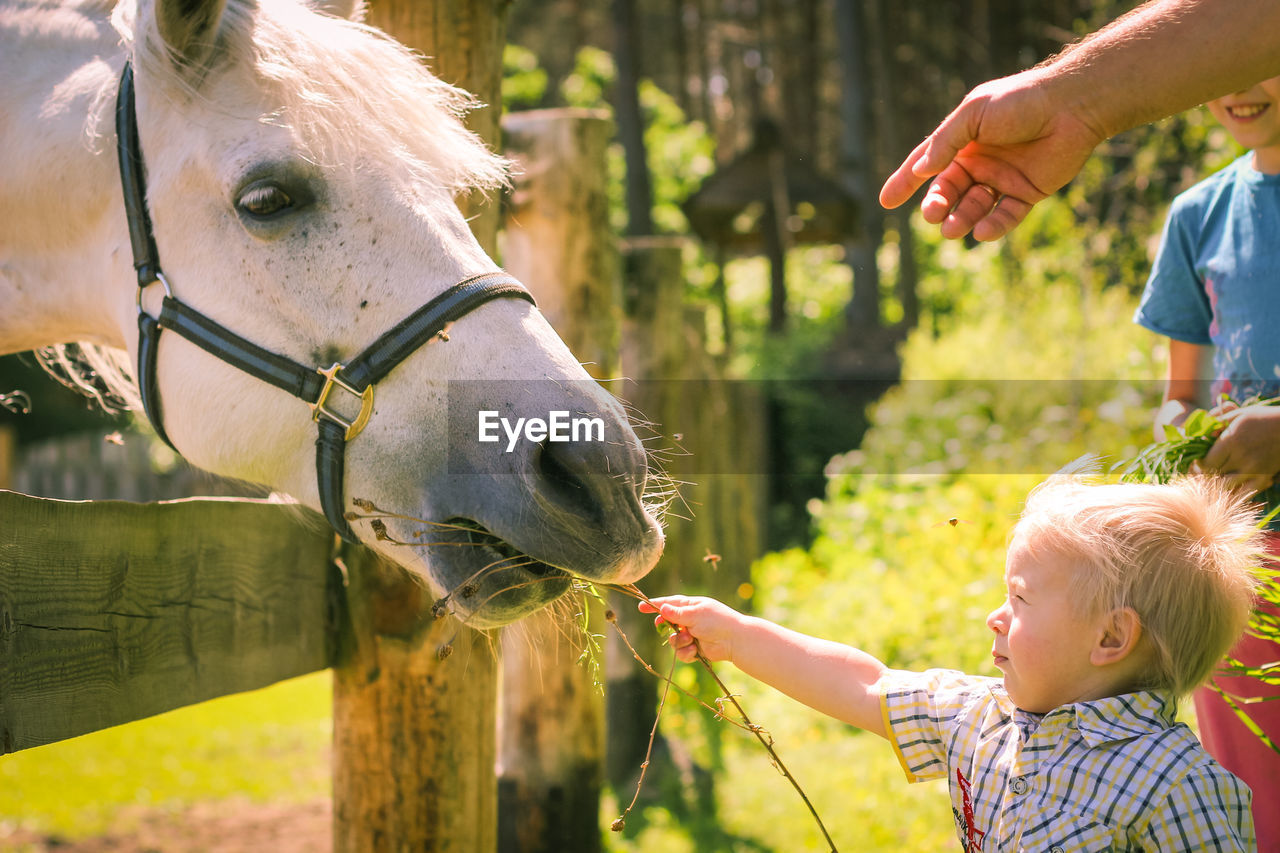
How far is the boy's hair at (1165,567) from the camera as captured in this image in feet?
4.55

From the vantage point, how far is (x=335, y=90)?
5.25 feet

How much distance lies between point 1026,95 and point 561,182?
6.48 ft

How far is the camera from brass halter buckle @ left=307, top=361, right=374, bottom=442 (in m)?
1.48

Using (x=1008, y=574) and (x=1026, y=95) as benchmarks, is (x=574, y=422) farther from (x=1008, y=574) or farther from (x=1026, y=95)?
(x=1026, y=95)

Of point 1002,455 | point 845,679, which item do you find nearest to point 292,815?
point 845,679

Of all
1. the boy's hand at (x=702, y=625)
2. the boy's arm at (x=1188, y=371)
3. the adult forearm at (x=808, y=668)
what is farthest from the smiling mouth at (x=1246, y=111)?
the boy's hand at (x=702, y=625)

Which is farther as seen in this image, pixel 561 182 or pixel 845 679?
pixel 561 182

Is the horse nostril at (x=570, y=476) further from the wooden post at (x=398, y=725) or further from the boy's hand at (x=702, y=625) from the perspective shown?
the wooden post at (x=398, y=725)

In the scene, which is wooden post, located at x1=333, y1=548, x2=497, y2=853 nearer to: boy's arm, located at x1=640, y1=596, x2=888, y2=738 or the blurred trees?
boy's arm, located at x1=640, y1=596, x2=888, y2=738

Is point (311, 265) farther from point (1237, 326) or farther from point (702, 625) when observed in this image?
point (1237, 326)

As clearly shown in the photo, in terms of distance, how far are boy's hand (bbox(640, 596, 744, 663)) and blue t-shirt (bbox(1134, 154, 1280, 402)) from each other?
1.27 metres

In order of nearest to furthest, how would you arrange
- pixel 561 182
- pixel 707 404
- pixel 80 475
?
pixel 561 182
pixel 707 404
pixel 80 475

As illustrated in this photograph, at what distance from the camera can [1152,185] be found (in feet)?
24.5

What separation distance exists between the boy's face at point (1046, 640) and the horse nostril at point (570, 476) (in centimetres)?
69
